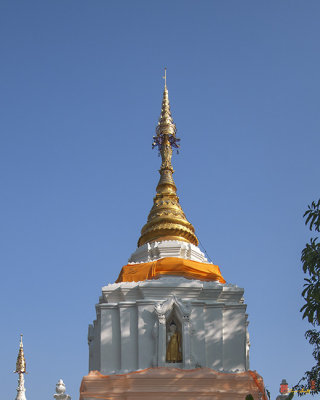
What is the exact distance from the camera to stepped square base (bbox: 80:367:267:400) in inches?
657

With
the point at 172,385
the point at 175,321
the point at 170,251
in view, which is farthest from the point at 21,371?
the point at 172,385

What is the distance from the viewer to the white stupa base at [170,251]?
2106cm

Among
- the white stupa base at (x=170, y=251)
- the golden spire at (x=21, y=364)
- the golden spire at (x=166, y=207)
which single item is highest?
the golden spire at (x=166, y=207)

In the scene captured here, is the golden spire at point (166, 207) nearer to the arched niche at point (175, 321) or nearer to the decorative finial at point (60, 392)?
the arched niche at point (175, 321)

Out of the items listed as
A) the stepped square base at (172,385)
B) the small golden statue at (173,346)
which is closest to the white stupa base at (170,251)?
the small golden statue at (173,346)

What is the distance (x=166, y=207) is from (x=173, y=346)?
264 inches

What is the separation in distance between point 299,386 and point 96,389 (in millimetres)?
5831

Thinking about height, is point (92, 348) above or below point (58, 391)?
above

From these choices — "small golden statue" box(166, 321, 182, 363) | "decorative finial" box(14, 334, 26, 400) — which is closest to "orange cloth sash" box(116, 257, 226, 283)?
"small golden statue" box(166, 321, 182, 363)

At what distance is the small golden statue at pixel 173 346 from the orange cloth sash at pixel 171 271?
6.68ft

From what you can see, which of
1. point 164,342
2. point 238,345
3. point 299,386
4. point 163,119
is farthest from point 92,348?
point 163,119

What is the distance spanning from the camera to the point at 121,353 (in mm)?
17719

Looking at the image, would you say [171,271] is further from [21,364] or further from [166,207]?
[21,364]

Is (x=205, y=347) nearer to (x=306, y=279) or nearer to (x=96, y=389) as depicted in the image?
(x=96, y=389)
